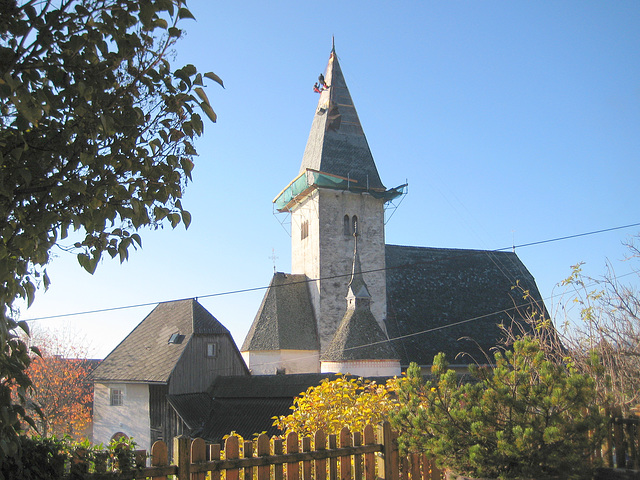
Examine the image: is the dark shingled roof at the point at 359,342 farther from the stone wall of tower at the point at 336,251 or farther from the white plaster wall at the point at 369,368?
the stone wall of tower at the point at 336,251

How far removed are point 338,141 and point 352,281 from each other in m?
10.0

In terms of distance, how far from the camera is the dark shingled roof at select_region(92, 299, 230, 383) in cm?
2919

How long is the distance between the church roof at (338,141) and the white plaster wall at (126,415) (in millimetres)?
16207

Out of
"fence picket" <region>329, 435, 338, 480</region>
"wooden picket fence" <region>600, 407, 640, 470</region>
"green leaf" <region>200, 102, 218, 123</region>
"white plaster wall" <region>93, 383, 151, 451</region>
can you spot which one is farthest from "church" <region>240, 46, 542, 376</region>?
"green leaf" <region>200, 102, 218, 123</region>

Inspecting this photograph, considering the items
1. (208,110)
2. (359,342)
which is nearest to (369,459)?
(208,110)

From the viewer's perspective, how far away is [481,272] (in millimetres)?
38375

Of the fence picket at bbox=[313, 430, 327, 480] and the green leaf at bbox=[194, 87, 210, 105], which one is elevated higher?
the green leaf at bbox=[194, 87, 210, 105]

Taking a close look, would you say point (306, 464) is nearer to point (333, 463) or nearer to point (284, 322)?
point (333, 463)

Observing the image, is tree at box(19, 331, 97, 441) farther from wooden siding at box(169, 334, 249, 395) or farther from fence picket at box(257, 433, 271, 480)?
fence picket at box(257, 433, 271, 480)

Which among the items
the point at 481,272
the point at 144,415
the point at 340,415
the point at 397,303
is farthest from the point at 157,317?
the point at 340,415

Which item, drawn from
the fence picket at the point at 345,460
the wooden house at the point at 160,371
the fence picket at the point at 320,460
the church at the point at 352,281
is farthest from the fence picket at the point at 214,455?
the church at the point at 352,281

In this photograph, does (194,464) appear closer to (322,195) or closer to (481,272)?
(322,195)

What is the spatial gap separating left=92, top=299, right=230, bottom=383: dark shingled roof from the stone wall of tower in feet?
21.0

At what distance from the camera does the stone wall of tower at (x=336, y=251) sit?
34.0 m
